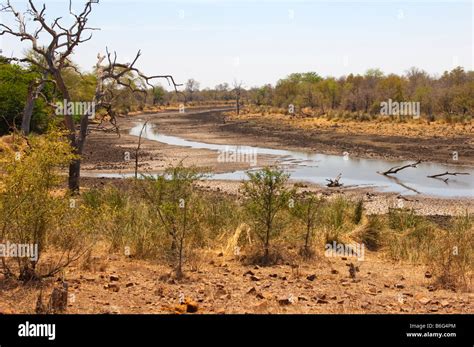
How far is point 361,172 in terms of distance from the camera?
23266 mm

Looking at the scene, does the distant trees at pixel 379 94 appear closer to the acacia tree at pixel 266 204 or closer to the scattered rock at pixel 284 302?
the acacia tree at pixel 266 204

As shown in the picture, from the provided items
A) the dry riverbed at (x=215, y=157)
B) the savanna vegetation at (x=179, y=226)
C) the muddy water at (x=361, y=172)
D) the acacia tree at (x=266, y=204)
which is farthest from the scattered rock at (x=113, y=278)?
the muddy water at (x=361, y=172)

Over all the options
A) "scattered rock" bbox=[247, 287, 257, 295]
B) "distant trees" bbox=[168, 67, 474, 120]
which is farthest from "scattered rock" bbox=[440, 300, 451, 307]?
"distant trees" bbox=[168, 67, 474, 120]

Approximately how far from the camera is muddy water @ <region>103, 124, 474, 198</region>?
19531mm

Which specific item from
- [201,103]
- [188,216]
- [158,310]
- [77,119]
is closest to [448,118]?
[77,119]

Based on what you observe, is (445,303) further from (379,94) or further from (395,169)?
(379,94)

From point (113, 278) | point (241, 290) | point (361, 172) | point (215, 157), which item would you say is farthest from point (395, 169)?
point (113, 278)

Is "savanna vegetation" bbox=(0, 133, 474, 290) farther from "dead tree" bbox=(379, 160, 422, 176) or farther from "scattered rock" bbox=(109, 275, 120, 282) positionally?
"dead tree" bbox=(379, 160, 422, 176)

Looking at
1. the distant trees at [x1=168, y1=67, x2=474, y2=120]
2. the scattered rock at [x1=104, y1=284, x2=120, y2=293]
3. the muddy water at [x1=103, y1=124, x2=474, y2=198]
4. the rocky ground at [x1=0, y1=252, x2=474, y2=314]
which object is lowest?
the rocky ground at [x1=0, y1=252, x2=474, y2=314]
